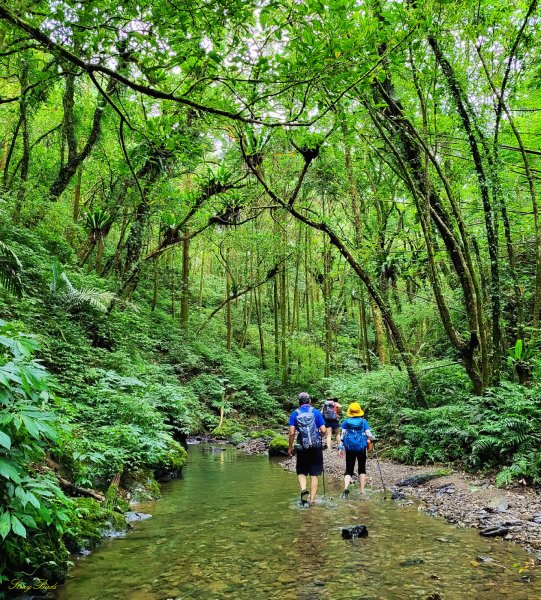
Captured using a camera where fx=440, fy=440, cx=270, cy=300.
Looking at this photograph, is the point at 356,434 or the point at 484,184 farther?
the point at 484,184

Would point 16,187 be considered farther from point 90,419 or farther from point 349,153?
point 349,153

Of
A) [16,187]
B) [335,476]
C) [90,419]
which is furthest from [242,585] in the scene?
[16,187]

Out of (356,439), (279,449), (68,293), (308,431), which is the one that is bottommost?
(279,449)

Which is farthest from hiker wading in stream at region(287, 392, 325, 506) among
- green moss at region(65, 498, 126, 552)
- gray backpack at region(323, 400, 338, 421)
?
gray backpack at region(323, 400, 338, 421)

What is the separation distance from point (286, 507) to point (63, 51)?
6.91 metres

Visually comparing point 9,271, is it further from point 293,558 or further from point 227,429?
point 227,429

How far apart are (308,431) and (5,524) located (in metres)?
5.27

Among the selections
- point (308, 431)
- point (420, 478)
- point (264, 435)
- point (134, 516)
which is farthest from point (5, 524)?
point (264, 435)

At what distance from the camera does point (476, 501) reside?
6824mm

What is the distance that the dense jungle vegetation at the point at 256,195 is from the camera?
169 inches

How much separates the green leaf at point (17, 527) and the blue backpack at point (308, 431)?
515 cm

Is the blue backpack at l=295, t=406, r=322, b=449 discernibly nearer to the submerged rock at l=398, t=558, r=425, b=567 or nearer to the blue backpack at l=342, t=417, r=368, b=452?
the blue backpack at l=342, t=417, r=368, b=452

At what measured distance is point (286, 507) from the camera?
730 cm

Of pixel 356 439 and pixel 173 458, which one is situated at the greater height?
pixel 356 439
